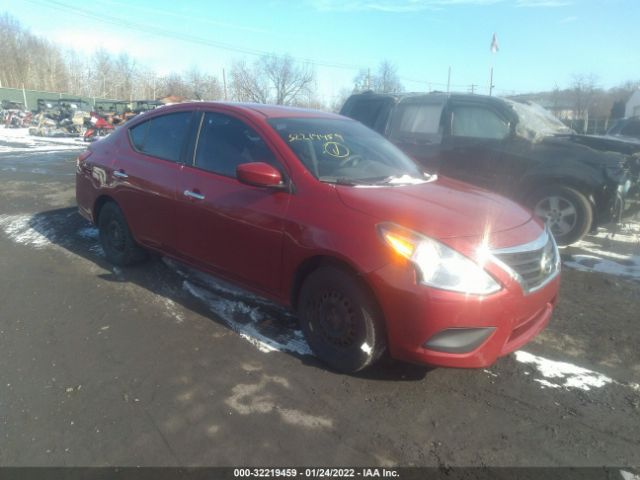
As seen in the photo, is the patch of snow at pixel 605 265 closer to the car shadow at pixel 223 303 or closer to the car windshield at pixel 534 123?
the car windshield at pixel 534 123

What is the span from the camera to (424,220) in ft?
9.05

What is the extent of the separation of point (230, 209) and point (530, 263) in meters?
2.07

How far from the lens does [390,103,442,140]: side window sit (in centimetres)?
657

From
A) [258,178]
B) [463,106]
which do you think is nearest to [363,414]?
[258,178]

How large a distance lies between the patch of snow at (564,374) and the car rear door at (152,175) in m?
3.01

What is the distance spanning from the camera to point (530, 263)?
2.79m

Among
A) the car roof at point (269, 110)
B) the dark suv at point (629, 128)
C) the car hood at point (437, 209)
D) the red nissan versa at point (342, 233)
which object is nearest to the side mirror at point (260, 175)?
the red nissan versa at point (342, 233)

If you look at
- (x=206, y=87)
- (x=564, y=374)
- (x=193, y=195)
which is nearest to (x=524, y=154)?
(x=564, y=374)

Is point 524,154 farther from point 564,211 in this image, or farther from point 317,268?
point 317,268

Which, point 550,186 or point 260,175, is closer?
point 260,175

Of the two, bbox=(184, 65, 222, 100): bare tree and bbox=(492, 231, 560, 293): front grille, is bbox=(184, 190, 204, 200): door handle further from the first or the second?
bbox=(184, 65, 222, 100): bare tree

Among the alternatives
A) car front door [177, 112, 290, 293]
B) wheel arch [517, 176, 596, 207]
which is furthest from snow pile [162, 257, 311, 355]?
wheel arch [517, 176, 596, 207]

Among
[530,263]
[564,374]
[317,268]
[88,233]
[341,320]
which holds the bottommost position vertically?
[564,374]

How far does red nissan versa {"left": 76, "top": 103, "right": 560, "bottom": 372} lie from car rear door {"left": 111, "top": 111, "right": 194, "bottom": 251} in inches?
0.7
